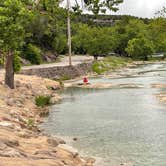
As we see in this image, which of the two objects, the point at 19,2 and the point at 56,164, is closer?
→ the point at 56,164

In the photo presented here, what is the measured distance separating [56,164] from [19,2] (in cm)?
2331

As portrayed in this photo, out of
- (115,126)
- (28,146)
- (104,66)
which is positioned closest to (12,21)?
(115,126)

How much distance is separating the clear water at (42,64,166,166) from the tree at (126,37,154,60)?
82479mm

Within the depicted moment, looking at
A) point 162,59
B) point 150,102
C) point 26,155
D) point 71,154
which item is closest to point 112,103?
point 150,102

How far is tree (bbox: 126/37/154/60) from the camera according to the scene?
128m

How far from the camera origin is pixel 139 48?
12900cm

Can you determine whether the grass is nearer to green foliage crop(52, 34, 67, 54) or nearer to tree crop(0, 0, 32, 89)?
green foliage crop(52, 34, 67, 54)

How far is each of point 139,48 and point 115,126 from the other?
10225 cm

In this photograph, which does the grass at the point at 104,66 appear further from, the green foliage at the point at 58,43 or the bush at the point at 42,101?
the bush at the point at 42,101

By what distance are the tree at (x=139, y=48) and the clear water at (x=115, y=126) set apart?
82479mm

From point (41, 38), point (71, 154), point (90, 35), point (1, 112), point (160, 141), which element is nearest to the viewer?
point (71, 154)

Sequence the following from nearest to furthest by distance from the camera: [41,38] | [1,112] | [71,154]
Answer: [71,154] < [1,112] < [41,38]

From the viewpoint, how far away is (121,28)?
14675cm

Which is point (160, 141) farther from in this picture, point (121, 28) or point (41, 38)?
point (121, 28)
